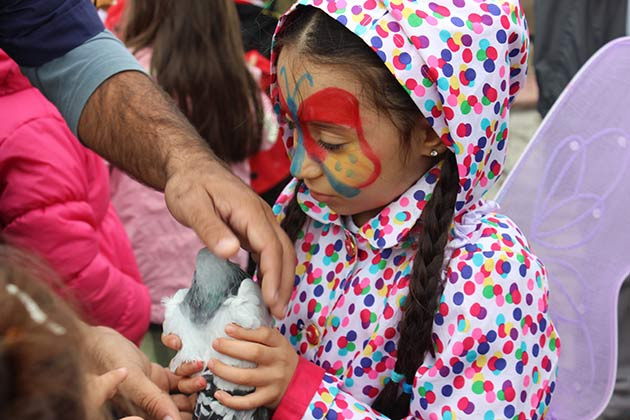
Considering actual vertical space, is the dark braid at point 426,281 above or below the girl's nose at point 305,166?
below

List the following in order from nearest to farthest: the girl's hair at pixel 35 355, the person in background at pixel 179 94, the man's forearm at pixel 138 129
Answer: the girl's hair at pixel 35 355 → the man's forearm at pixel 138 129 → the person in background at pixel 179 94

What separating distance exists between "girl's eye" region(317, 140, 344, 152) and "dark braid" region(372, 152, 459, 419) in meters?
0.19

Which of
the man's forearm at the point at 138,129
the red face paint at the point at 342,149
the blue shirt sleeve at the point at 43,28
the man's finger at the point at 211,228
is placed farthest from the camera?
the blue shirt sleeve at the point at 43,28

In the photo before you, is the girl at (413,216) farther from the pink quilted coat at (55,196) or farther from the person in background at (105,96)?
the pink quilted coat at (55,196)

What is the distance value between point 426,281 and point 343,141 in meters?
0.28

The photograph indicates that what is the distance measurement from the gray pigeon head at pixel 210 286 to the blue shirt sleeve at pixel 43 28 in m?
0.80

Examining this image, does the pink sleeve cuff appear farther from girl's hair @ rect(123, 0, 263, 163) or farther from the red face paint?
girl's hair @ rect(123, 0, 263, 163)

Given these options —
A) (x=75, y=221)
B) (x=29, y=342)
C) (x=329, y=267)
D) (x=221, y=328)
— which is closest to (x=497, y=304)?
(x=329, y=267)

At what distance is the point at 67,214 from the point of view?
199cm

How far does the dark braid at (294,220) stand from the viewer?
162 cm

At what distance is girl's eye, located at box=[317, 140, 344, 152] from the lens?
55.6 inches

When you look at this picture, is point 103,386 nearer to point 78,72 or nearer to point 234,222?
point 234,222

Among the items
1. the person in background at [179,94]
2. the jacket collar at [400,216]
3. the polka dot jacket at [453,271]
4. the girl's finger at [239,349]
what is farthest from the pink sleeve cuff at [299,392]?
the person in background at [179,94]

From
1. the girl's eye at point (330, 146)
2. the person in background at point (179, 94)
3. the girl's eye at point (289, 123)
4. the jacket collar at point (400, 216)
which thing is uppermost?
the girl's eye at point (330, 146)
